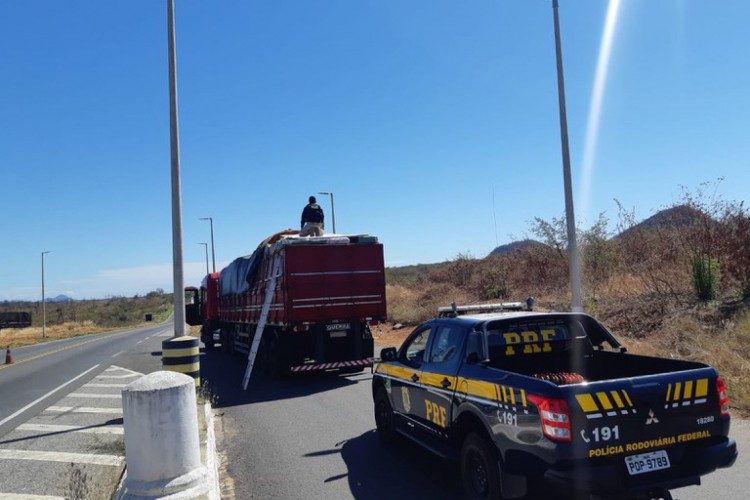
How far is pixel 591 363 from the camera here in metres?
5.87

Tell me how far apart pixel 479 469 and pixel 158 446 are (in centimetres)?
265

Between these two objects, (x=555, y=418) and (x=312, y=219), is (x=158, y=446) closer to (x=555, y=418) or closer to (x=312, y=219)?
(x=555, y=418)

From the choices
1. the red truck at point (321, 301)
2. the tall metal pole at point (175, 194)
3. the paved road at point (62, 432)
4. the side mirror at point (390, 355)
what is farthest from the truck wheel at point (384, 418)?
the red truck at point (321, 301)

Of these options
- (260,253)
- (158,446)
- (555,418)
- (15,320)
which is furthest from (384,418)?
(15,320)

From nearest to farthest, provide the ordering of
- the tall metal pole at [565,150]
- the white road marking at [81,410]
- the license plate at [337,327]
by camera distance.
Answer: the white road marking at [81,410] < the tall metal pole at [565,150] < the license plate at [337,327]

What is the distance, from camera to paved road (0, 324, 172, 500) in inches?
247

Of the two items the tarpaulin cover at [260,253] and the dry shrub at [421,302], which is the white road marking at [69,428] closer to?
the tarpaulin cover at [260,253]

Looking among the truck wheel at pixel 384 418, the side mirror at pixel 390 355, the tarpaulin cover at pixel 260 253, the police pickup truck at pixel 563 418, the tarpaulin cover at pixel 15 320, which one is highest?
the tarpaulin cover at pixel 260 253

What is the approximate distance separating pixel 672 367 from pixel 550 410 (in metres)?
1.64

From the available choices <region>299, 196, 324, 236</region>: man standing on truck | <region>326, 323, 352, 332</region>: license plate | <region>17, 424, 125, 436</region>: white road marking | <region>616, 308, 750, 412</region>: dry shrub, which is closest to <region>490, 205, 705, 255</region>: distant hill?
<region>616, 308, 750, 412</region>: dry shrub

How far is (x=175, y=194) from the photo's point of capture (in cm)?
984

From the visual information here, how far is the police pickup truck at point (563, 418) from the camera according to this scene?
4066 millimetres

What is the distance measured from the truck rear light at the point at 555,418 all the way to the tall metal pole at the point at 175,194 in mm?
6782

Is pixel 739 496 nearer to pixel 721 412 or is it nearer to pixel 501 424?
pixel 721 412
